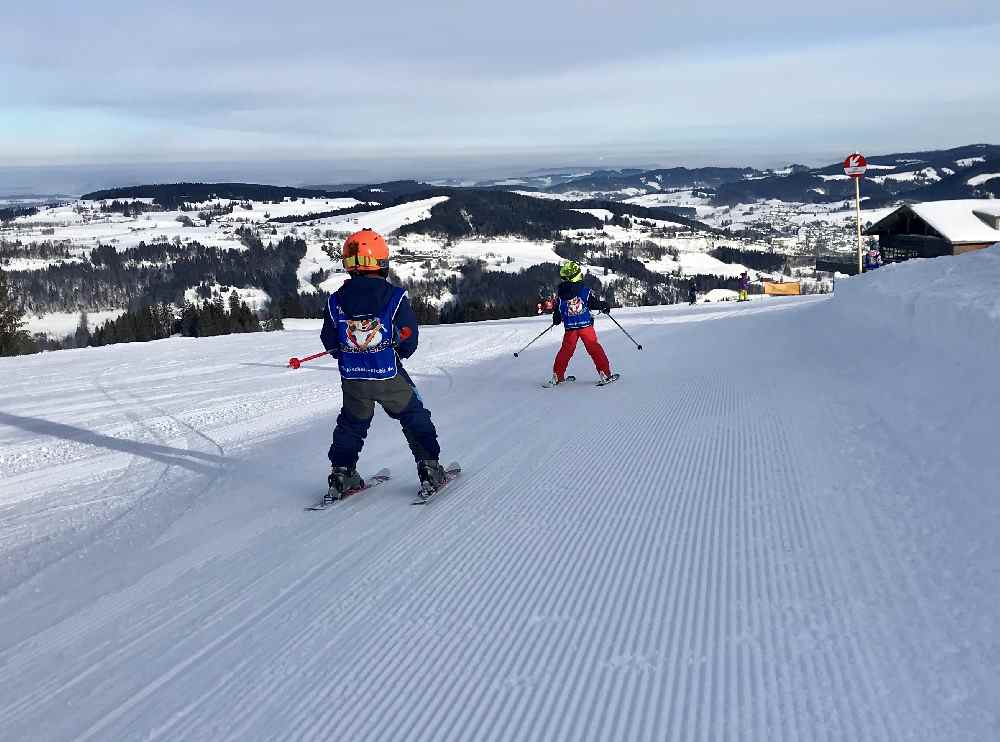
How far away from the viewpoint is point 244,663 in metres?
3.16

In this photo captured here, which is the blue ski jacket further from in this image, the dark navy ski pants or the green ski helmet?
the green ski helmet

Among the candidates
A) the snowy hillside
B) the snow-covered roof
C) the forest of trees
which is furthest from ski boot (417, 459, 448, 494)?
the forest of trees

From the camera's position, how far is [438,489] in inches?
223

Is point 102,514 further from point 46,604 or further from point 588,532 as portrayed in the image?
point 588,532

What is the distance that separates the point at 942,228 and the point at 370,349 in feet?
136

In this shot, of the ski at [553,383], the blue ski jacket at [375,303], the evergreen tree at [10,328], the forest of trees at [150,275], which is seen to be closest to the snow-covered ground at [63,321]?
the forest of trees at [150,275]

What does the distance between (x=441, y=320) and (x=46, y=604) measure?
67.8 meters

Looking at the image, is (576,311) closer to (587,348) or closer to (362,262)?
(587,348)

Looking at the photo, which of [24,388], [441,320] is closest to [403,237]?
[441,320]

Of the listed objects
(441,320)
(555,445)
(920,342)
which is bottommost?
(441,320)

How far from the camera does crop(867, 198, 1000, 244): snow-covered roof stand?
36.8 m

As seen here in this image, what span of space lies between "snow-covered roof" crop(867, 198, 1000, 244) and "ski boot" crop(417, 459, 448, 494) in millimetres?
40105

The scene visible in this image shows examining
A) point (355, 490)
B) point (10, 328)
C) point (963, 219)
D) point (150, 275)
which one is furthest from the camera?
point (150, 275)

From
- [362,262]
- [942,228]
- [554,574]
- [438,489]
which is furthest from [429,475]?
[942,228]
